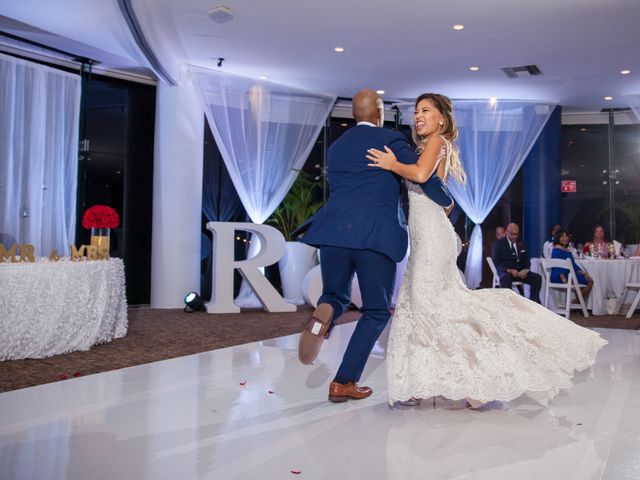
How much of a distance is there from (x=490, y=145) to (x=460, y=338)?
8636 millimetres

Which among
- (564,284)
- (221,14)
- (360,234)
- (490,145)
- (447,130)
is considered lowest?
(564,284)

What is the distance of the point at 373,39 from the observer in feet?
26.0

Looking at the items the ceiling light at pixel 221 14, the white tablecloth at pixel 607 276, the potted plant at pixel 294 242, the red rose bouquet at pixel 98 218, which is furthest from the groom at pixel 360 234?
the white tablecloth at pixel 607 276

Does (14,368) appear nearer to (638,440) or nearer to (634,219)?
(638,440)

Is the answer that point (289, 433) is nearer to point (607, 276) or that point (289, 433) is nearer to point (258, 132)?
point (607, 276)

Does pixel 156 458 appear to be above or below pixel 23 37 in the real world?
below

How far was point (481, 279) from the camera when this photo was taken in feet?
36.3

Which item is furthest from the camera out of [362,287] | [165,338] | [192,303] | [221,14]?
[192,303]

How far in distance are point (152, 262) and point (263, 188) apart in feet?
6.63

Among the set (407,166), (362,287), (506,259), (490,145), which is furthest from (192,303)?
(490,145)

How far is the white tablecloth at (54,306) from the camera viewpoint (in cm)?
433

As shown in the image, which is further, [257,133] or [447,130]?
[257,133]

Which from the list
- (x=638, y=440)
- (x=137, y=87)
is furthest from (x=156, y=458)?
(x=137, y=87)

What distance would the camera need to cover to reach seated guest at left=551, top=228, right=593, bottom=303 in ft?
27.8
